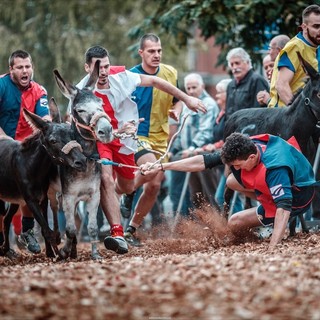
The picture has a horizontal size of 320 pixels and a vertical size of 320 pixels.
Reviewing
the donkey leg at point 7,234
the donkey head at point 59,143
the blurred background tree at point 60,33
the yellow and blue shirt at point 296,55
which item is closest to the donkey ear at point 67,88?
the donkey head at point 59,143

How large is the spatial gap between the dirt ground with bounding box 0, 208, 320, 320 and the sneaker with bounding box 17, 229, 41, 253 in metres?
3.08

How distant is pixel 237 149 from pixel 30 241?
3204 mm

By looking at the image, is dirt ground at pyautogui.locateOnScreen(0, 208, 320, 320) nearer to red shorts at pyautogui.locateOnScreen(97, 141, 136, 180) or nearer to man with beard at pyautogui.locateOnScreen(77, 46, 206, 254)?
man with beard at pyautogui.locateOnScreen(77, 46, 206, 254)

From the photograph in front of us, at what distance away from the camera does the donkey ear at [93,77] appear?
10.4 metres

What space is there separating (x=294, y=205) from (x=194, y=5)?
18.8 feet

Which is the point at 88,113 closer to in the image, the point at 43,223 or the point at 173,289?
the point at 43,223

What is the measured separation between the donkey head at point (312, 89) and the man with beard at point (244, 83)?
8.09 feet

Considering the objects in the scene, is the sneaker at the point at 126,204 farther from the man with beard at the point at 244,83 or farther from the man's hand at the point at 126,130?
the man's hand at the point at 126,130

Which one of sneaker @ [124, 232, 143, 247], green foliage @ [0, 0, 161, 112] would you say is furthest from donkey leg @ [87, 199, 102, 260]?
green foliage @ [0, 0, 161, 112]

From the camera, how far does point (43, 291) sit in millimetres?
6570

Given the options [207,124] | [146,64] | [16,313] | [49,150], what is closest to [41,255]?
[49,150]

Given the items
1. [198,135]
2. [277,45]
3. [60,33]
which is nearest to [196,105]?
[277,45]

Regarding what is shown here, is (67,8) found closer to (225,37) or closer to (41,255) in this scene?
(225,37)

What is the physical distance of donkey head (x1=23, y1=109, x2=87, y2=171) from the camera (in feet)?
32.9
